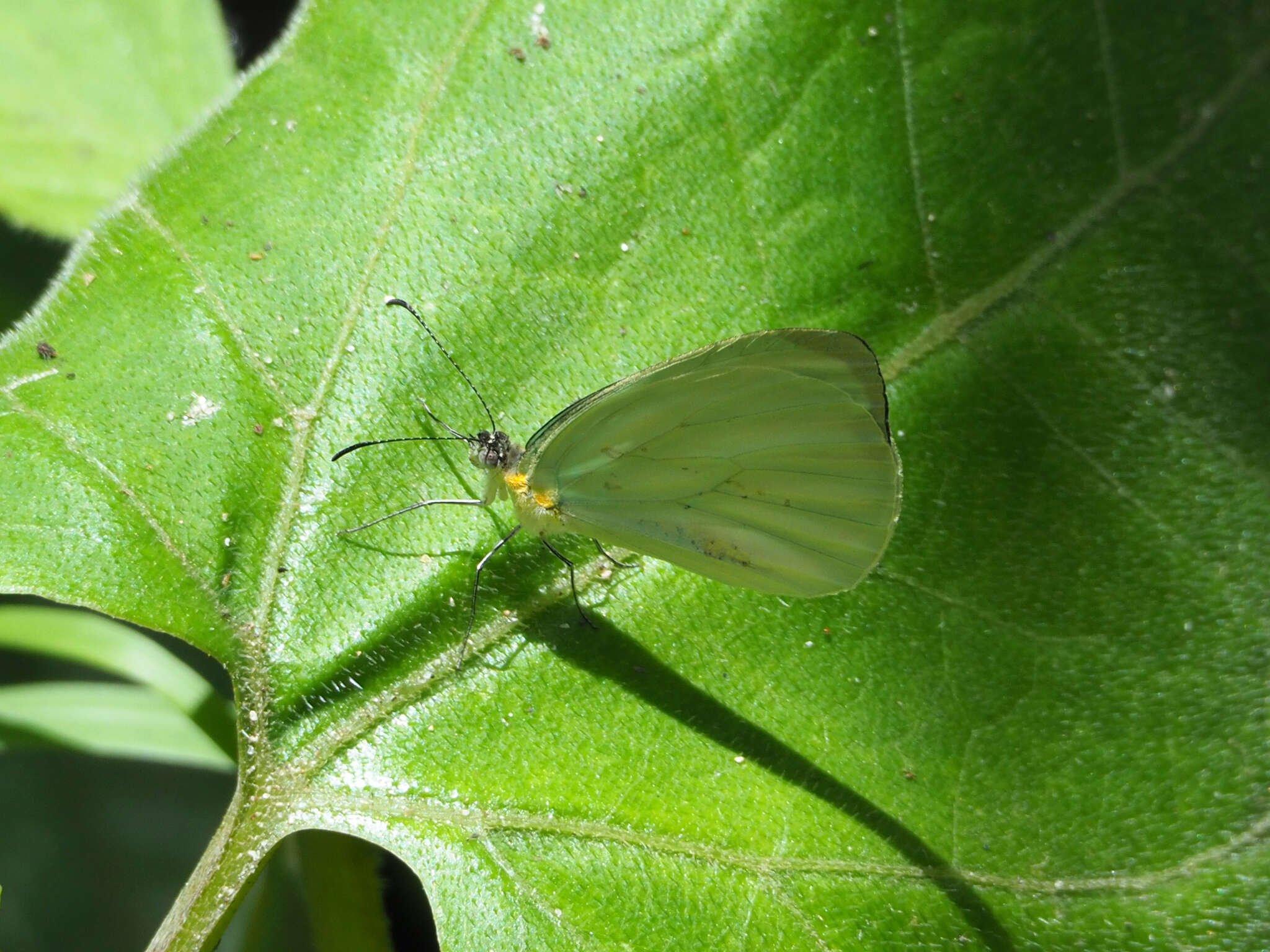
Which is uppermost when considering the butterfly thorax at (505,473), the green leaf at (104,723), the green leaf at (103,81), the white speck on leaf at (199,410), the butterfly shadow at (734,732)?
the green leaf at (103,81)

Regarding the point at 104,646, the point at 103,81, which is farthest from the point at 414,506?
the point at 103,81

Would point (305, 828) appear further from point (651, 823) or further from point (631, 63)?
point (631, 63)

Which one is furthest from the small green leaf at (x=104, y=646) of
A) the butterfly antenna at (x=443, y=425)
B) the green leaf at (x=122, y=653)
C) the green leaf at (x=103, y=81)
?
the green leaf at (x=103, y=81)

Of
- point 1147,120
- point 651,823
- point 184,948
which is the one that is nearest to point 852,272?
point 1147,120

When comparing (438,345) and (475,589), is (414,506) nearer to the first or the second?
(475,589)

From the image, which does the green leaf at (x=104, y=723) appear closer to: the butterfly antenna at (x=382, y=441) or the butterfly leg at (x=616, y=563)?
the butterfly antenna at (x=382, y=441)
